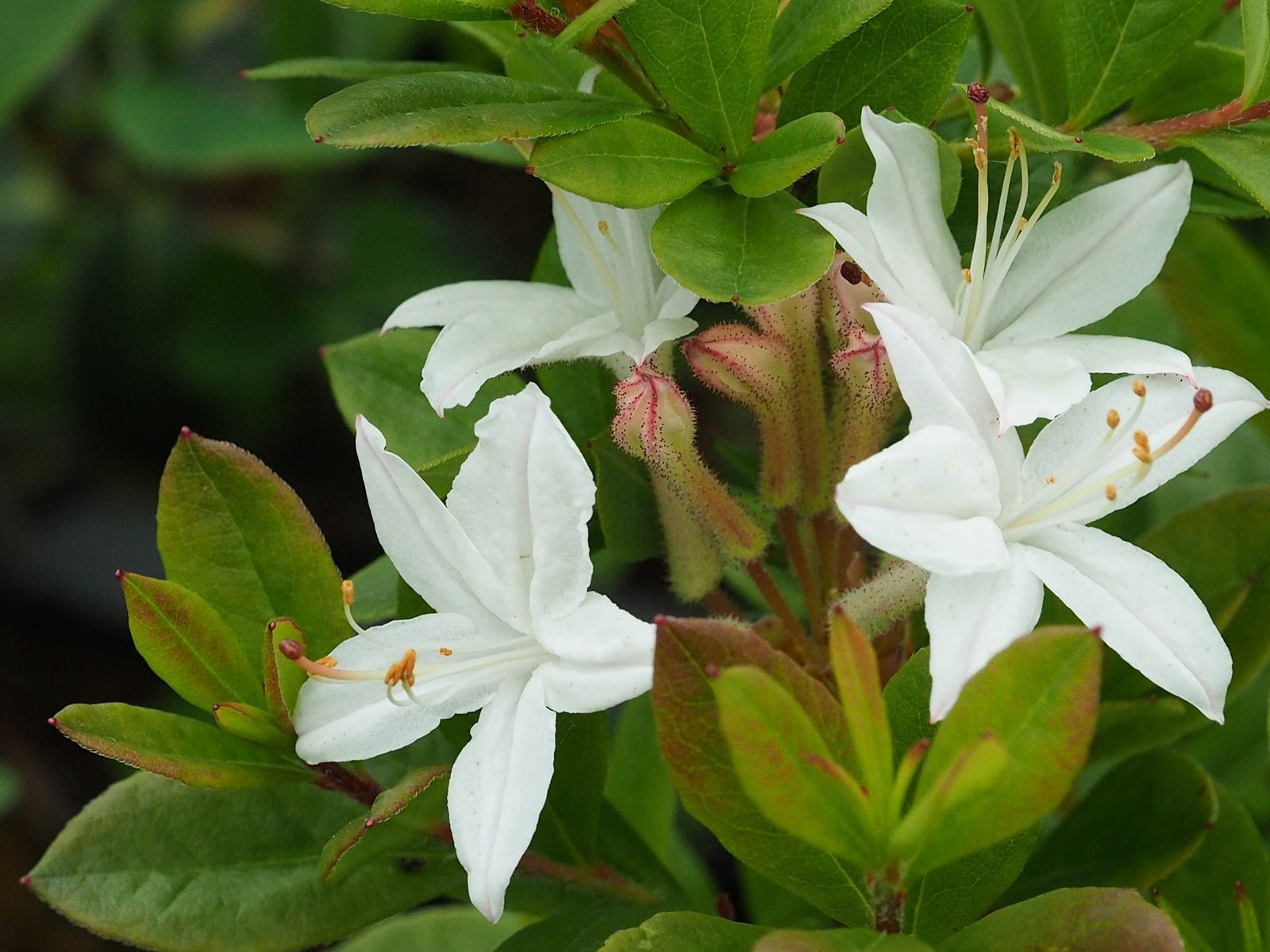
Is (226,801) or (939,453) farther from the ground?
(939,453)

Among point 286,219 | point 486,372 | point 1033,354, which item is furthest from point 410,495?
point 286,219

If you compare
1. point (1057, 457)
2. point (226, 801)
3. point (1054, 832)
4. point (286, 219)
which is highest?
point (1057, 457)

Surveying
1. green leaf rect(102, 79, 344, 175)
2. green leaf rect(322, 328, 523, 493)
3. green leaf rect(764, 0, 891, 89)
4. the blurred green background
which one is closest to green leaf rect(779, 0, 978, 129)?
green leaf rect(764, 0, 891, 89)

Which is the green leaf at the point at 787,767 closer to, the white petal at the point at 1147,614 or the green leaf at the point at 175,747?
the white petal at the point at 1147,614

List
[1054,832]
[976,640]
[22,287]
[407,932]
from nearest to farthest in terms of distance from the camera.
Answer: [976,640]
[1054,832]
[407,932]
[22,287]

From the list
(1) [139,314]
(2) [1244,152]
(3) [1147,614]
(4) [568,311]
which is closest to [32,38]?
(1) [139,314]

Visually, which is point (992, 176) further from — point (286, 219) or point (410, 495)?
point (286, 219)

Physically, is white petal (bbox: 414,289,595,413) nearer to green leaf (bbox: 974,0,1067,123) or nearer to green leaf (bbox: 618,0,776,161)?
green leaf (bbox: 618,0,776,161)
